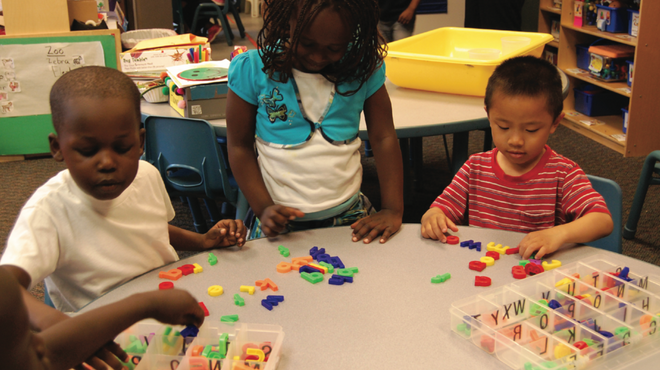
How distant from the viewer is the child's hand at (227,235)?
117 cm

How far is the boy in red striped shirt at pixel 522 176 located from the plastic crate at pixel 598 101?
9.42 feet

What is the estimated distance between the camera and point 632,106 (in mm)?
3369

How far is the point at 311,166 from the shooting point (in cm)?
130

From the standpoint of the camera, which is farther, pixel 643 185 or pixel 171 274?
pixel 643 185

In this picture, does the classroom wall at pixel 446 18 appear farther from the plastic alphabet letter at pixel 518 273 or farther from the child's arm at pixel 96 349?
the child's arm at pixel 96 349

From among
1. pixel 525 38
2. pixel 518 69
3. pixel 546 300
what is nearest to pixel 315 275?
pixel 546 300

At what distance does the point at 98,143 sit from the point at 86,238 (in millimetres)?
209

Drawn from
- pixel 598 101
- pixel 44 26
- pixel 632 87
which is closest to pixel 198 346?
pixel 44 26

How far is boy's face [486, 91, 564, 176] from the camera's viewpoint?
1.29 metres

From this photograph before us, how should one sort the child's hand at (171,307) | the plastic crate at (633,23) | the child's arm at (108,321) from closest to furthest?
the child's arm at (108,321) → the child's hand at (171,307) → the plastic crate at (633,23)

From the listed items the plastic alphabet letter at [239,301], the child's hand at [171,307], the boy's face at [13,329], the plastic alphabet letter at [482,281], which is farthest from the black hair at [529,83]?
the boy's face at [13,329]

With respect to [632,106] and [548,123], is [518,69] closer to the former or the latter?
[548,123]

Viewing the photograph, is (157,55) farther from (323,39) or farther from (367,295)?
(367,295)

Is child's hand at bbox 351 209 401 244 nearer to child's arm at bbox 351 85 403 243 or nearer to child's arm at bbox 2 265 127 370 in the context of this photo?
child's arm at bbox 351 85 403 243
